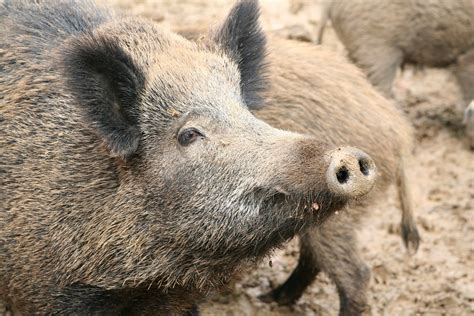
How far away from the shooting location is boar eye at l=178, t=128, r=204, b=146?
3.62 meters

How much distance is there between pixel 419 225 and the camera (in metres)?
6.32

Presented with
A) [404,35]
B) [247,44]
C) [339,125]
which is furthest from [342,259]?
[404,35]

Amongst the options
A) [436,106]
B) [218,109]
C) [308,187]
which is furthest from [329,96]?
[436,106]

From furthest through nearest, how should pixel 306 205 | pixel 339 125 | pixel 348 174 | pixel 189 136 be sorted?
pixel 339 125 < pixel 189 136 < pixel 306 205 < pixel 348 174

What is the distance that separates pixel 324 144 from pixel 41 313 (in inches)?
60.0

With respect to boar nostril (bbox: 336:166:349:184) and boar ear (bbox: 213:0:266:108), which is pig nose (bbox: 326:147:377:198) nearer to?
boar nostril (bbox: 336:166:349:184)

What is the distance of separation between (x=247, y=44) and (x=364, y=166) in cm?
117

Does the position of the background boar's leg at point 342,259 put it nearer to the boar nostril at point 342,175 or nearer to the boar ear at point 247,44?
the boar ear at point 247,44

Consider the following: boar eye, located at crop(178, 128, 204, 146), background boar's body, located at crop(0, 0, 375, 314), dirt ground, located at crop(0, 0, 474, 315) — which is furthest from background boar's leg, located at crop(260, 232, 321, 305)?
boar eye, located at crop(178, 128, 204, 146)

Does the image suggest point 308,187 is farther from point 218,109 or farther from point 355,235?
point 355,235

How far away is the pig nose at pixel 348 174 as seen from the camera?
3.13 m

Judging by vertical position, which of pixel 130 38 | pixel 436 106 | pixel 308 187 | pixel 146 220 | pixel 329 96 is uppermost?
pixel 130 38

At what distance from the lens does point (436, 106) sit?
25.2 ft

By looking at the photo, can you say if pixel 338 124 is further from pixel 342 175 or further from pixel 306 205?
pixel 342 175
